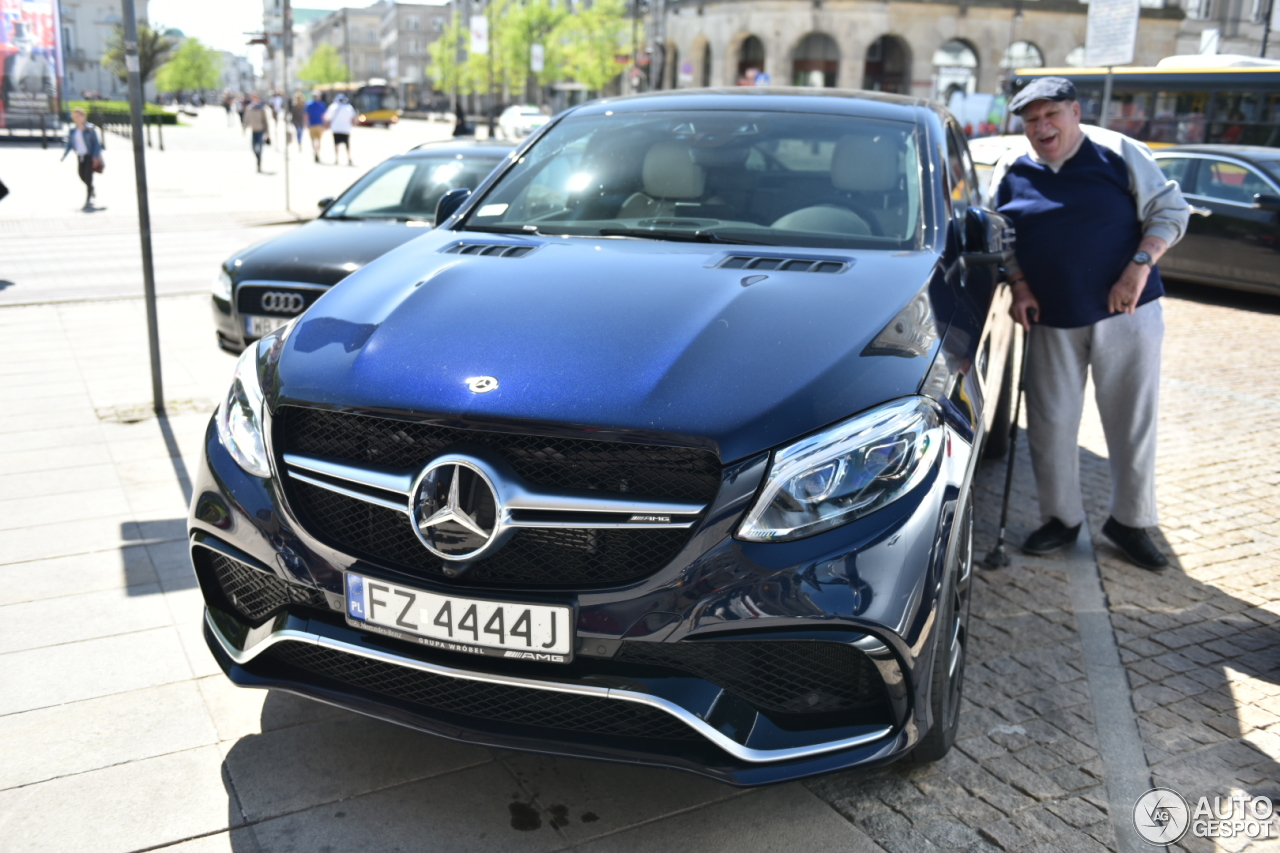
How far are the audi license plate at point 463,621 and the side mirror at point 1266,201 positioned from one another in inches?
459

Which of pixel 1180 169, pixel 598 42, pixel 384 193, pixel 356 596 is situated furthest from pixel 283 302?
pixel 598 42

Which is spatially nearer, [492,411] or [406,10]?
[492,411]

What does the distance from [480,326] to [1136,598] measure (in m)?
2.87

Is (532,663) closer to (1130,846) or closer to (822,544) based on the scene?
(822,544)

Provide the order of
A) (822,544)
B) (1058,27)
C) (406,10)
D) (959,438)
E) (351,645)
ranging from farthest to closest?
(406,10) < (1058,27) < (959,438) < (351,645) < (822,544)

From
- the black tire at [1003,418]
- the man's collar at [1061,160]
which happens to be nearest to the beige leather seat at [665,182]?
the man's collar at [1061,160]

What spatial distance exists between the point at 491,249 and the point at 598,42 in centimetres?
7623

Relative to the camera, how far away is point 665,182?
12.7ft

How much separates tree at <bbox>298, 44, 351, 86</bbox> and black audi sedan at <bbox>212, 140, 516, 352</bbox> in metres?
143

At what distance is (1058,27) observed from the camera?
59125 mm

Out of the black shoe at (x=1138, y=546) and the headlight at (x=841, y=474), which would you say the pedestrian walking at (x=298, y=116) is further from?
the headlight at (x=841, y=474)

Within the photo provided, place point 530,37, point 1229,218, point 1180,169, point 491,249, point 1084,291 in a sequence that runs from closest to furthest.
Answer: point 491,249 → point 1084,291 → point 1229,218 → point 1180,169 → point 530,37

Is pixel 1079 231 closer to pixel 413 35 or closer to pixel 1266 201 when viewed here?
pixel 1266 201

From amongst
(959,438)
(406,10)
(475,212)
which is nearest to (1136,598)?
(959,438)
